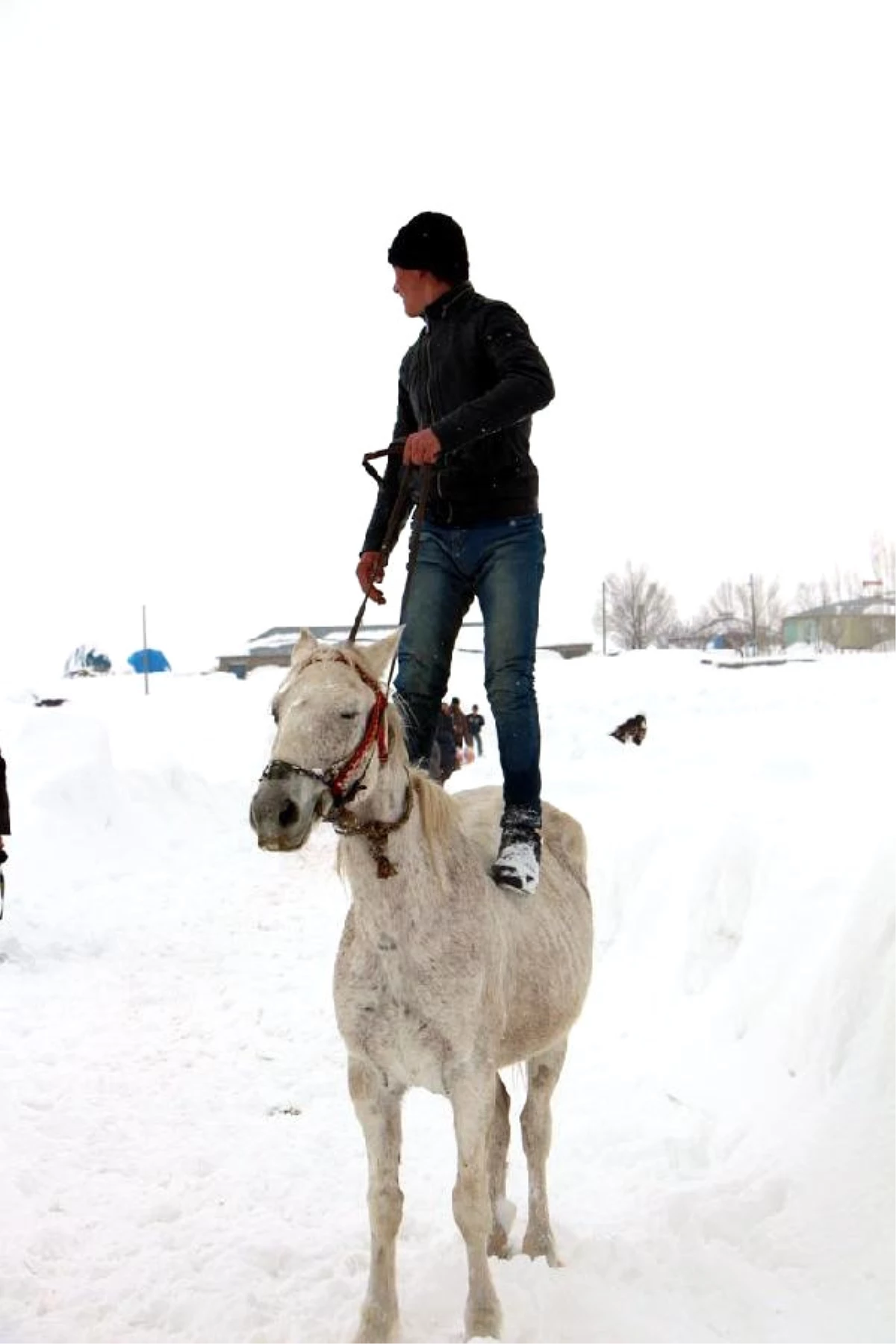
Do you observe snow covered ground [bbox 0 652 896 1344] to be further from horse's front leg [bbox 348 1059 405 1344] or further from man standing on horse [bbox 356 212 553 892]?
man standing on horse [bbox 356 212 553 892]

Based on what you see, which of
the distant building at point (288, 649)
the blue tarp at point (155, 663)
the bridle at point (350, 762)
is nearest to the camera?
the bridle at point (350, 762)

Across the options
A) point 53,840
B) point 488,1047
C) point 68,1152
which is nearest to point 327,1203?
point 68,1152

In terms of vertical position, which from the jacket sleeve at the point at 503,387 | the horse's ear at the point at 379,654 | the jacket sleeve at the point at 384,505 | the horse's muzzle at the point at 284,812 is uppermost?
the jacket sleeve at the point at 503,387

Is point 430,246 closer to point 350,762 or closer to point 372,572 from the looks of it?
point 372,572

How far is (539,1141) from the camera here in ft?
14.0

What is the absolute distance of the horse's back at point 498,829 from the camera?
153 inches

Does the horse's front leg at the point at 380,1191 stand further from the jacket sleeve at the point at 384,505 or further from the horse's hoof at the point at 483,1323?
the jacket sleeve at the point at 384,505

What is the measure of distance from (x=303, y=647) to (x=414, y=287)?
1.68m

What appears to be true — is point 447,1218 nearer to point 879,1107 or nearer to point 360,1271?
point 360,1271

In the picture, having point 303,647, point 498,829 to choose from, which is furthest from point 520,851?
point 303,647

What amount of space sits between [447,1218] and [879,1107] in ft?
6.59

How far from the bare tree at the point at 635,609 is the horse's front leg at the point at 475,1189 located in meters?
87.6

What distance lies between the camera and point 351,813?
9.68ft

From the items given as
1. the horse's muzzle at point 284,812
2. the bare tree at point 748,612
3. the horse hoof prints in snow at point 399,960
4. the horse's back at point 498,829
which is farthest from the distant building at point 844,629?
the horse's muzzle at point 284,812
